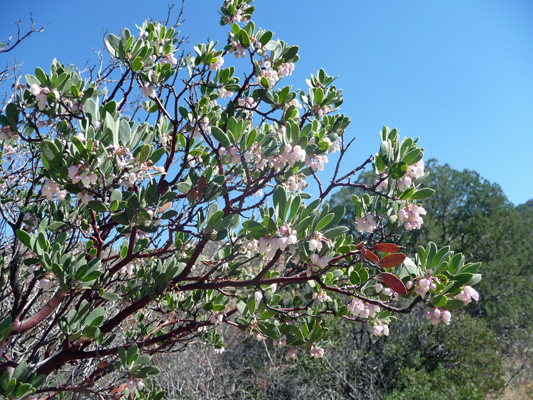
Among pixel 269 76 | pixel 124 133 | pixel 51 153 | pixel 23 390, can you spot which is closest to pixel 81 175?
pixel 51 153

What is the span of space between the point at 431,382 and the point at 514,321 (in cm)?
926

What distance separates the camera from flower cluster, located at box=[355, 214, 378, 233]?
2207 millimetres

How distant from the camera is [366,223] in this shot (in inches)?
88.2

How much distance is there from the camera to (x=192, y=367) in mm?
8109

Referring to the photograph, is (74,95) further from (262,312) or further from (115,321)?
(262,312)

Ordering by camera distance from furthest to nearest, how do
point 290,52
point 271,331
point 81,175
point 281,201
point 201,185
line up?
point 290,52 → point 271,331 → point 201,185 → point 281,201 → point 81,175

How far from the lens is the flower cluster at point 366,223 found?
221cm

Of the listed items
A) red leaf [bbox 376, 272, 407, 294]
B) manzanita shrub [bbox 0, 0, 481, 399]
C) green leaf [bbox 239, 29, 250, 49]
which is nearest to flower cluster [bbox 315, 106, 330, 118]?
manzanita shrub [bbox 0, 0, 481, 399]

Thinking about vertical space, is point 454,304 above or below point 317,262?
below

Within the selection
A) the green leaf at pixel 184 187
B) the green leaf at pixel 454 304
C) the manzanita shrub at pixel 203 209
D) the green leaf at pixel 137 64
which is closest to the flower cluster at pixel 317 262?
the manzanita shrub at pixel 203 209

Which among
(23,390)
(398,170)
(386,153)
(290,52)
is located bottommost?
(23,390)

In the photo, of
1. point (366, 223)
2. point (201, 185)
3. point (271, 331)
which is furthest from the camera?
point (271, 331)

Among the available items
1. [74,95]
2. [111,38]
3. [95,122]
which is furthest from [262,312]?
[111,38]

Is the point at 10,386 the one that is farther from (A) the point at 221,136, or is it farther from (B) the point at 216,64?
(B) the point at 216,64
